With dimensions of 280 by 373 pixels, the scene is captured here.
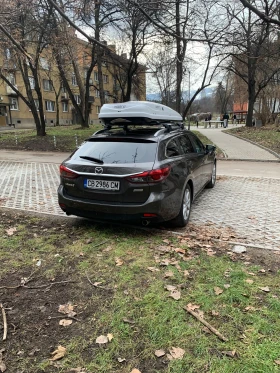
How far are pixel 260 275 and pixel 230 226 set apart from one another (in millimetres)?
1601

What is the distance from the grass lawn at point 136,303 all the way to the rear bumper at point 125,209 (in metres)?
0.35

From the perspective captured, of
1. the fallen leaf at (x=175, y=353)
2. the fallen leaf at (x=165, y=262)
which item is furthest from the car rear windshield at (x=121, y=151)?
the fallen leaf at (x=175, y=353)

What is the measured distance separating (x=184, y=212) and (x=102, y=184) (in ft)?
4.77

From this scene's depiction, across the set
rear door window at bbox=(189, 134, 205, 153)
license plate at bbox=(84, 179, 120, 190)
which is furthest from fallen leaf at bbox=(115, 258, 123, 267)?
rear door window at bbox=(189, 134, 205, 153)

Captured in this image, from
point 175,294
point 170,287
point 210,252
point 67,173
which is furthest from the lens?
point 67,173

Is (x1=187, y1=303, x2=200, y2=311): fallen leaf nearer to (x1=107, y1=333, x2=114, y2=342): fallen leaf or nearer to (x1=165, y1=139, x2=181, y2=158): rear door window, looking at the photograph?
(x1=107, y1=333, x2=114, y2=342): fallen leaf

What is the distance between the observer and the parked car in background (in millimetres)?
4016

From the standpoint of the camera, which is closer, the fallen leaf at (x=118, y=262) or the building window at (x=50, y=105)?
the fallen leaf at (x=118, y=262)

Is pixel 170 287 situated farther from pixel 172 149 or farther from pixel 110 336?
pixel 172 149

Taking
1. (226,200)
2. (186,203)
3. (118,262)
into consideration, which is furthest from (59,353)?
(226,200)

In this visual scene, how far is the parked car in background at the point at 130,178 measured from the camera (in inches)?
158

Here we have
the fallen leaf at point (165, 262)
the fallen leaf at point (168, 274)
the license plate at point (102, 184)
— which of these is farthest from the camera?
the license plate at point (102, 184)

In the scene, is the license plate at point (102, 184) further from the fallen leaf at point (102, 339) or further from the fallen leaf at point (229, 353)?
the fallen leaf at point (229, 353)

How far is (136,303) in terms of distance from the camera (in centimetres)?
279
